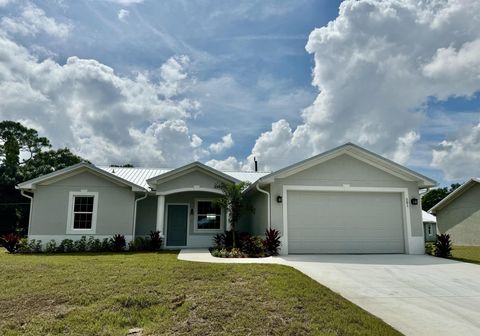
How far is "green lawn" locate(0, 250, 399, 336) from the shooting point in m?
4.71

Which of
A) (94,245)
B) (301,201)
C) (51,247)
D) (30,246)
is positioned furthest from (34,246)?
(301,201)

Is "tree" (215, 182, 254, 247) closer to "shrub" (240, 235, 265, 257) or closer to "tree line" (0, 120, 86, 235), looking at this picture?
"shrub" (240, 235, 265, 257)

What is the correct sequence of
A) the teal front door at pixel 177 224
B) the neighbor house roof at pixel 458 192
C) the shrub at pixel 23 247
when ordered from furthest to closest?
the neighbor house roof at pixel 458 192 → the teal front door at pixel 177 224 → the shrub at pixel 23 247

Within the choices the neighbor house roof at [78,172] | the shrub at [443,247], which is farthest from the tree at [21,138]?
the shrub at [443,247]

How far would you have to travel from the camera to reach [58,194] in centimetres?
1488

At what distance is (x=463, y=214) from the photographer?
2294cm

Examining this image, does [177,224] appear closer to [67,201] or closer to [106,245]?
[106,245]

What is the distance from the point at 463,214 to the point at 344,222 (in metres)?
14.7

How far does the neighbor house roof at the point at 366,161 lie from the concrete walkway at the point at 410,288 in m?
3.49

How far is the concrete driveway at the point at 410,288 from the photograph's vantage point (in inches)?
203

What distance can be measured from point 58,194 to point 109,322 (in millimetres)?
11775

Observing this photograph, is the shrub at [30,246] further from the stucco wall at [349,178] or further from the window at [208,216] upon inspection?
the stucco wall at [349,178]

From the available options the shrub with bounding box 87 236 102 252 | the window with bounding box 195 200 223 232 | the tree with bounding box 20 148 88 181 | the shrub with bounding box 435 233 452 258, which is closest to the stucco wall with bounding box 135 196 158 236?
the window with bounding box 195 200 223 232

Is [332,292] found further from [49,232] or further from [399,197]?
[49,232]
